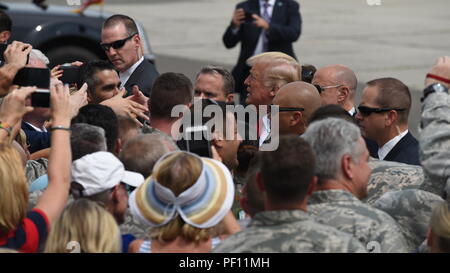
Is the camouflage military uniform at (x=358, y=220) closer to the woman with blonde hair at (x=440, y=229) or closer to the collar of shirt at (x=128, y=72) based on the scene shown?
the woman with blonde hair at (x=440, y=229)

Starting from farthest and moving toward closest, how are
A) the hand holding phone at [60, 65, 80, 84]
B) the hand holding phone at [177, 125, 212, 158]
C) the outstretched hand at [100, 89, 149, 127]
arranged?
1. the hand holding phone at [60, 65, 80, 84]
2. the outstretched hand at [100, 89, 149, 127]
3. the hand holding phone at [177, 125, 212, 158]

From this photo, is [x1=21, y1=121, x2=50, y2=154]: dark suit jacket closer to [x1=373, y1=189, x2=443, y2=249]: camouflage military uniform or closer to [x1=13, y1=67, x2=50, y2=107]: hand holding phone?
[x1=13, y1=67, x2=50, y2=107]: hand holding phone

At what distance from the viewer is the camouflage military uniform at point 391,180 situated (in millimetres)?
5844

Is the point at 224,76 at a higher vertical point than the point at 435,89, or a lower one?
lower

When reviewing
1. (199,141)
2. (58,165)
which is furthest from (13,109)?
(199,141)

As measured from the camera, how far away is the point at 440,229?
4.52 meters

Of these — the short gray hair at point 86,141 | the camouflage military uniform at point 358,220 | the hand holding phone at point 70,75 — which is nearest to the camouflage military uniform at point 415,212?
the camouflage military uniform at point 358,220

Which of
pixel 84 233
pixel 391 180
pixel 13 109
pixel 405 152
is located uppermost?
pixel 13 109

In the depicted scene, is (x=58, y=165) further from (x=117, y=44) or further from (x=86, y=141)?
(x=117, y=44)

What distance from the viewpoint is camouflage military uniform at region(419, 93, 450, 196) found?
5086mm

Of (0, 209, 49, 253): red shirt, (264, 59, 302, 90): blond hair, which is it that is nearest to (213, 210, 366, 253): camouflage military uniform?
(0, 209, 49, 253): red shirt

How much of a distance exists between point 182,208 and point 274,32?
7687mm

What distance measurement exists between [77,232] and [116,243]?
175 millimetres

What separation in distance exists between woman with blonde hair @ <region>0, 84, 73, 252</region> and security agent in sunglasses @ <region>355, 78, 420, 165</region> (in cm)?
260
